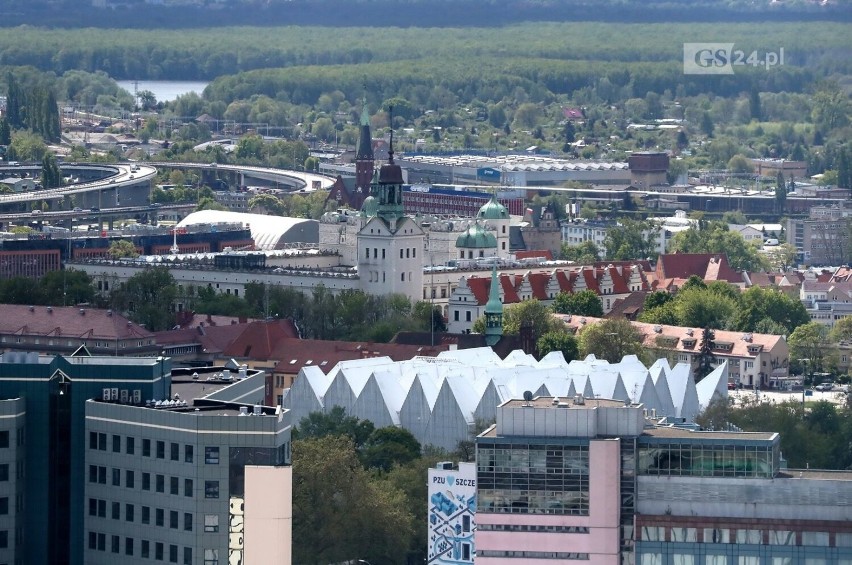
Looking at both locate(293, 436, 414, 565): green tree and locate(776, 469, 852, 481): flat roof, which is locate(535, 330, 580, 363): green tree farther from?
locate(776, 469, 852, 481): flat roof

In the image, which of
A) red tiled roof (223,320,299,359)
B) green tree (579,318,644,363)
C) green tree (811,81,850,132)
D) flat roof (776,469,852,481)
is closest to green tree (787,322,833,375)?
green tree (579,318,644,363)

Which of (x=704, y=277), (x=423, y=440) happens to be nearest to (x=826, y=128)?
(x=704, y=277)

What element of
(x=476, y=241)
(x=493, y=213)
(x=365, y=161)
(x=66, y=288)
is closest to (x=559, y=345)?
(x=66, y=288)

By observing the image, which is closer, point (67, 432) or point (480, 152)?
point (67, 432)

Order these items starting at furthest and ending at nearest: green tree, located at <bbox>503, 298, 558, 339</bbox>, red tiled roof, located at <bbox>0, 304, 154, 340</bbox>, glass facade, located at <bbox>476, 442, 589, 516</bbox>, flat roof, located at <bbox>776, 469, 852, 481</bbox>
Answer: green tree, located at <bbox>503, 298, 558, 339</bbox> → red tiled roof, located at <bbox>0, 304, 154, 340</bbox> → flat roof, located at <bbox>776, 469, 852, 481</bbox> → glass facade, located at <bbox>476, 442, 589, 516</bbox>

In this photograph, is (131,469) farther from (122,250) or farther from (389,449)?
(122,250)

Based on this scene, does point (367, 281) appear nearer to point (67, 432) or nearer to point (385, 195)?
point (385, 195)

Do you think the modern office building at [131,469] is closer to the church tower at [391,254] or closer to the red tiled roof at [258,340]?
the red tiled roof at [258,340]
